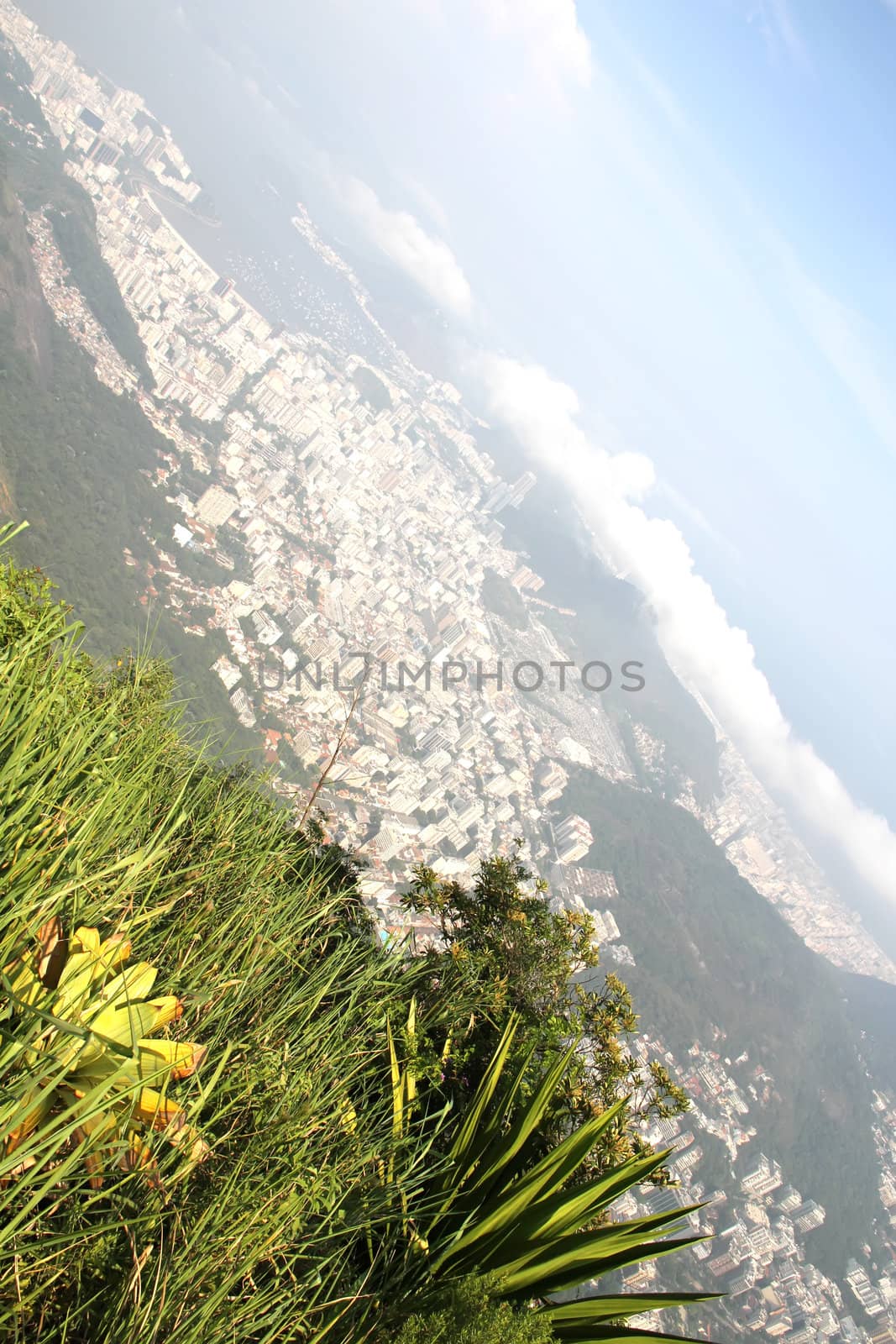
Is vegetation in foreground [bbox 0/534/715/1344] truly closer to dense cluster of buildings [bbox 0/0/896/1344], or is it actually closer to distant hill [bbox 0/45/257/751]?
dense cluster of buildings [bbox 0/0/896/1344]

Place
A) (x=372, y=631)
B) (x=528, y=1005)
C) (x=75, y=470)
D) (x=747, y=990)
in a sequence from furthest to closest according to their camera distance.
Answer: (x=747, y=990) < (x=372, y=631) < (x=75, y=470) < (x=528, y=1005)

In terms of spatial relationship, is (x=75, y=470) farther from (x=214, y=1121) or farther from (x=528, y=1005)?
(x=214, y=1121)

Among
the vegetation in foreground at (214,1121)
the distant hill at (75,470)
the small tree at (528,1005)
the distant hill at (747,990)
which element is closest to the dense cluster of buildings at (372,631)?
the distant hill at (747,990)

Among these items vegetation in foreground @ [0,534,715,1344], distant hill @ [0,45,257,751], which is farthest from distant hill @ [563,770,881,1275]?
vegetation in foreground @ [0,534,715,1344]

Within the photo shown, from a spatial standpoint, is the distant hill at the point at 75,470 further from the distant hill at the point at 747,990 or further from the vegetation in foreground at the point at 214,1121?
the distant hill at the point at 747,990

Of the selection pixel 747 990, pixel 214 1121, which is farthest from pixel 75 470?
pixel 747 990

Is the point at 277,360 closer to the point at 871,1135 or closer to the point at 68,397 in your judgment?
the point at 68,397
